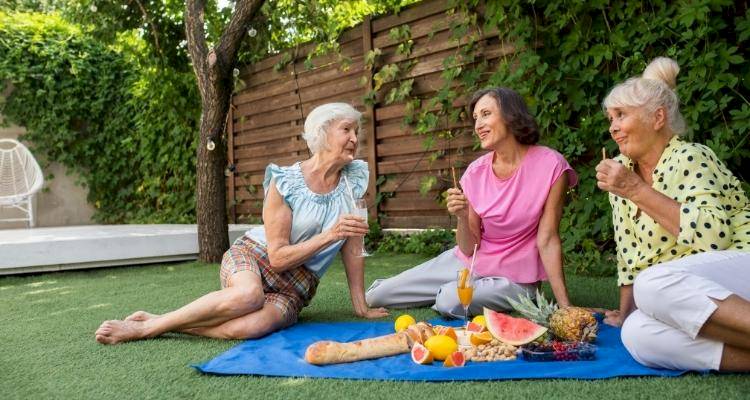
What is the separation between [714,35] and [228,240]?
4943 millimetres

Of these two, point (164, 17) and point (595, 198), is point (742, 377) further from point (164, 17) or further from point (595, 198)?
point (164, 17)

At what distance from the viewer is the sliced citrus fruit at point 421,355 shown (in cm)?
259

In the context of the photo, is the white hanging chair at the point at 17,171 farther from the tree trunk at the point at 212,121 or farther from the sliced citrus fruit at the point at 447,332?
the sliced citrus fruit at the point at 447,332

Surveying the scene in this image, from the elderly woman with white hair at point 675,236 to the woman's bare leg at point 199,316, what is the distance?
5.70 ft

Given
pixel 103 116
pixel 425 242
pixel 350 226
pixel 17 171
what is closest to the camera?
pixel 350 226

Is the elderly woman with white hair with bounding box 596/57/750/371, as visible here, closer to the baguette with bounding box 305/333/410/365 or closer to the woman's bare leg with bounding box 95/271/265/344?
the baguette with bounding box 305/333/410/365

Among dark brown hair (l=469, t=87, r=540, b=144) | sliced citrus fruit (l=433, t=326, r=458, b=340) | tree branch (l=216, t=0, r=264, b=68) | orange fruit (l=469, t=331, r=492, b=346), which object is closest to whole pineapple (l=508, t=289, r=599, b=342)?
orange fruit (l=469, t=331, r=492, b=346)

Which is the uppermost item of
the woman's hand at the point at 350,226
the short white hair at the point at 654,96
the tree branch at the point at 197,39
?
the tree branch at the point at 197,39

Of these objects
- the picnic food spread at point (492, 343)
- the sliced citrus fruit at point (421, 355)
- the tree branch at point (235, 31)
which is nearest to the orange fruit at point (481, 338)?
the picnic food spread at point (492, 343)

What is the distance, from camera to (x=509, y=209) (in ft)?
11.6

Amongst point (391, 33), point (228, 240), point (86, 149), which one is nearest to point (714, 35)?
point (391, 33)

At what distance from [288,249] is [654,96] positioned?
6.03 feet

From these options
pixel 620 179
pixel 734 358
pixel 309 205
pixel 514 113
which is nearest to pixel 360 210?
pixel 309 205

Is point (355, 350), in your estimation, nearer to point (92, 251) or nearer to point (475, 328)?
point (475, 328)
